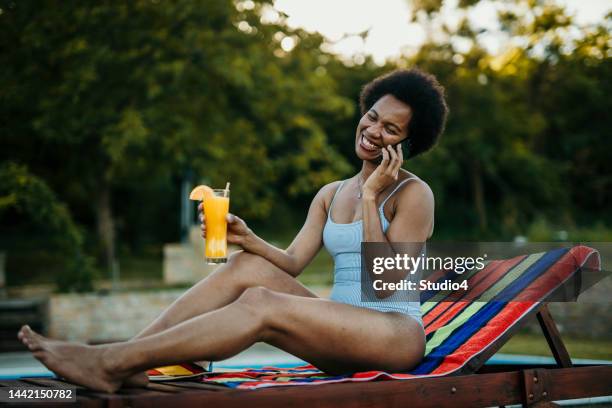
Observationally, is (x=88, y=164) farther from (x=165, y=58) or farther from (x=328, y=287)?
(x=328, y=287)

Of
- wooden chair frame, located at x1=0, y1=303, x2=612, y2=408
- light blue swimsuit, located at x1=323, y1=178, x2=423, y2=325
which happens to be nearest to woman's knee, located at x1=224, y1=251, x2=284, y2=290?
light blue swimsuit, located at x1=323, y1=178, x2=423, y2=325

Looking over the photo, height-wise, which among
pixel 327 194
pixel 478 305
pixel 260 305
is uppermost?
pixel 327 194

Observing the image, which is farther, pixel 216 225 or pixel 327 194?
pixel 327 194

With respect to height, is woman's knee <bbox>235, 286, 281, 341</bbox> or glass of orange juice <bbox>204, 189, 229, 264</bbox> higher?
glass of orange juice <bbox>204, 189, 229, 264</bbox>

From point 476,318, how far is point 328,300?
0.91m

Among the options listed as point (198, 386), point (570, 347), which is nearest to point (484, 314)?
point (198, 386)

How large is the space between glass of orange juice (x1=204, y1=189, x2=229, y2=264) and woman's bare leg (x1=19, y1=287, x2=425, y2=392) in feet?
1.64

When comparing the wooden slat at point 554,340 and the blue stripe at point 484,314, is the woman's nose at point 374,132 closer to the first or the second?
the blue stripe at point 484,314

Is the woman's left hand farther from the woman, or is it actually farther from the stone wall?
the stone wall

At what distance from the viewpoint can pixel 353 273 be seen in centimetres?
322

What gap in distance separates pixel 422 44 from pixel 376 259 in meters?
17.4

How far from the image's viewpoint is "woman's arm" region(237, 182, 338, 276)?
3355 mm

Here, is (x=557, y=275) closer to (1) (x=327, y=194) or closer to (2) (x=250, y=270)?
(1) (x=327, y=194)

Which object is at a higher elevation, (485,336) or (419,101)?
(419,101)
